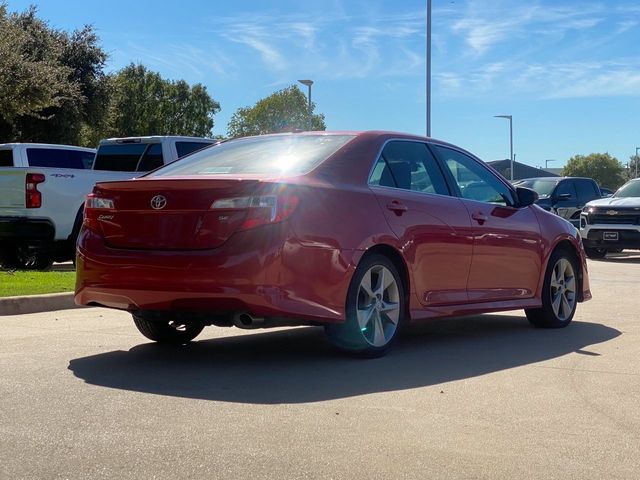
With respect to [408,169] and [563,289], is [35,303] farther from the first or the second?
[563,289]

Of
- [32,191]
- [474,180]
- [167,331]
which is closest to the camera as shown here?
[167,331]

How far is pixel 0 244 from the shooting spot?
43.0ft

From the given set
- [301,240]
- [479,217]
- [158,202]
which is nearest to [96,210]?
[158,202]

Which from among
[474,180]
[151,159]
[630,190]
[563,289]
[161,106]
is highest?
[161,106]

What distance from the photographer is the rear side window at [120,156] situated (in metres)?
13.6

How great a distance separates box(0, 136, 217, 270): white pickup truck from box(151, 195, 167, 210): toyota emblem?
723 cm

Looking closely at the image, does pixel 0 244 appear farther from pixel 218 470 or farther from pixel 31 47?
pixel 31 47

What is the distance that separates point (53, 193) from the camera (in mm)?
12633

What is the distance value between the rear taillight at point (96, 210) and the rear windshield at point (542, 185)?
57.9 ft

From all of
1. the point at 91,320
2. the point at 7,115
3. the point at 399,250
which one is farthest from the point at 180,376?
the point at 7,115

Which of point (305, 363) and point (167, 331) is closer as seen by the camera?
point (305, 363)

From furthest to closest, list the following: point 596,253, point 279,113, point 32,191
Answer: point 279,113
point 596,253
point 32,191

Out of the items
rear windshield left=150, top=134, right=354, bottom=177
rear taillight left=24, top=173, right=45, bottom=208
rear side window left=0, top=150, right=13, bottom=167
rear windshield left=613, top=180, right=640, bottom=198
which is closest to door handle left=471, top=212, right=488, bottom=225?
rear windshield left=150, top=134, right=354, bottom=177

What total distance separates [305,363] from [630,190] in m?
15.8
